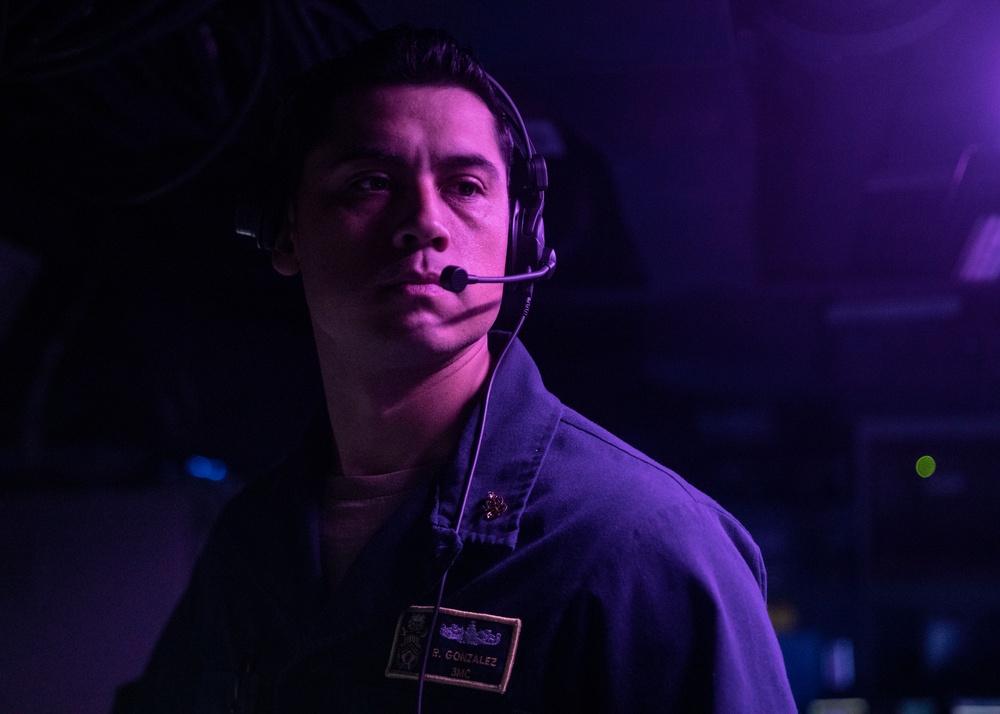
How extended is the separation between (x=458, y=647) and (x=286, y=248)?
2.14ft

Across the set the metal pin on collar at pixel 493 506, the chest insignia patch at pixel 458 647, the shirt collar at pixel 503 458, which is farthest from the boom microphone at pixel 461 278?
the chest insignia patch at pixel 458 647

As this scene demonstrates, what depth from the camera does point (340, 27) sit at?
1.61 m

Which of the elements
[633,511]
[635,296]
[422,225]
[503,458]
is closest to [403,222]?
[422,225]

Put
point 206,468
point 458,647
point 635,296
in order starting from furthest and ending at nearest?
point 635,296 < point 206,468 < point 458,647

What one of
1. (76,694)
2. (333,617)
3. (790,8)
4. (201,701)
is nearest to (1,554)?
(76,694)

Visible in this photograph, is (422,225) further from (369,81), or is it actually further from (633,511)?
(633,511)

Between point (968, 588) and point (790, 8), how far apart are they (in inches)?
134

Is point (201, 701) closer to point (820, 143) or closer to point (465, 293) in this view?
point (465, 293)

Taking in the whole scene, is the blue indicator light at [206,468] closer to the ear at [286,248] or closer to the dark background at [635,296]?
the dark background at [635,296]

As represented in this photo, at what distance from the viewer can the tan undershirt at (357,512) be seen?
1.17m

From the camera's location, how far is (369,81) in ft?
4.05

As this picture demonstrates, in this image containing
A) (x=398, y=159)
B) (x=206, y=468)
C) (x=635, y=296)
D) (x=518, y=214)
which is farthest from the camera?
(x=635, y=296)

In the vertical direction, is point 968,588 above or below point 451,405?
above

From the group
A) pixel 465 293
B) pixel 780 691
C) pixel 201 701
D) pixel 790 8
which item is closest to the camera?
pixel 780 691
